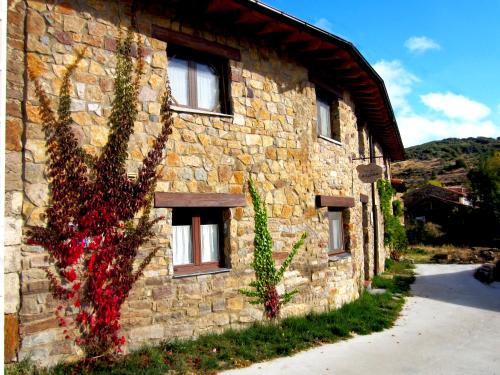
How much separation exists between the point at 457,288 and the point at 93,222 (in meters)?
9.49

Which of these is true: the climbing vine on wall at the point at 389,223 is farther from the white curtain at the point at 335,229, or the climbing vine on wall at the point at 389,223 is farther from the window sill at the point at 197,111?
the window sill at the point at 197,111

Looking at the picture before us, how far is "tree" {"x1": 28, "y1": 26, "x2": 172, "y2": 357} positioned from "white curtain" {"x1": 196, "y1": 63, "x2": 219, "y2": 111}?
121cm

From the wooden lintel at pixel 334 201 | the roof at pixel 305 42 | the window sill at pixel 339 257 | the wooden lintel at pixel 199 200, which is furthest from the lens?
the window sill at pixel 339 257

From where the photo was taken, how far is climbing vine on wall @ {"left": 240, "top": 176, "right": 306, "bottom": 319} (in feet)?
20.7

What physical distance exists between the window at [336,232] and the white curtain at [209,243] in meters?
2.99

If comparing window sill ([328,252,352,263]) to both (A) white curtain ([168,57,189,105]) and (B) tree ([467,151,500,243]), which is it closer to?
(A) white curtain ([168,57,189,105])

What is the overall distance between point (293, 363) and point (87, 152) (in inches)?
147

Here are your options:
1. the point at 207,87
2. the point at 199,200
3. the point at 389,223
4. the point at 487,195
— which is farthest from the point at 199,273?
the point at 487,195

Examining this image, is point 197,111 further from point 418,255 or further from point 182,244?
point 418,255

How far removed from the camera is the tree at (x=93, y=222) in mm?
4637

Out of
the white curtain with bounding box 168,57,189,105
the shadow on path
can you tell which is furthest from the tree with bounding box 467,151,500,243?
the white curtain with bounding box 168,57,189,105

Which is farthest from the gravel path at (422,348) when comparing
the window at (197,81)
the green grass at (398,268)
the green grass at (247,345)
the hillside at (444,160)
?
the hillside at (444,160)

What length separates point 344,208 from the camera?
877 centimetres

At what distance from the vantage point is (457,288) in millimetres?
10305
